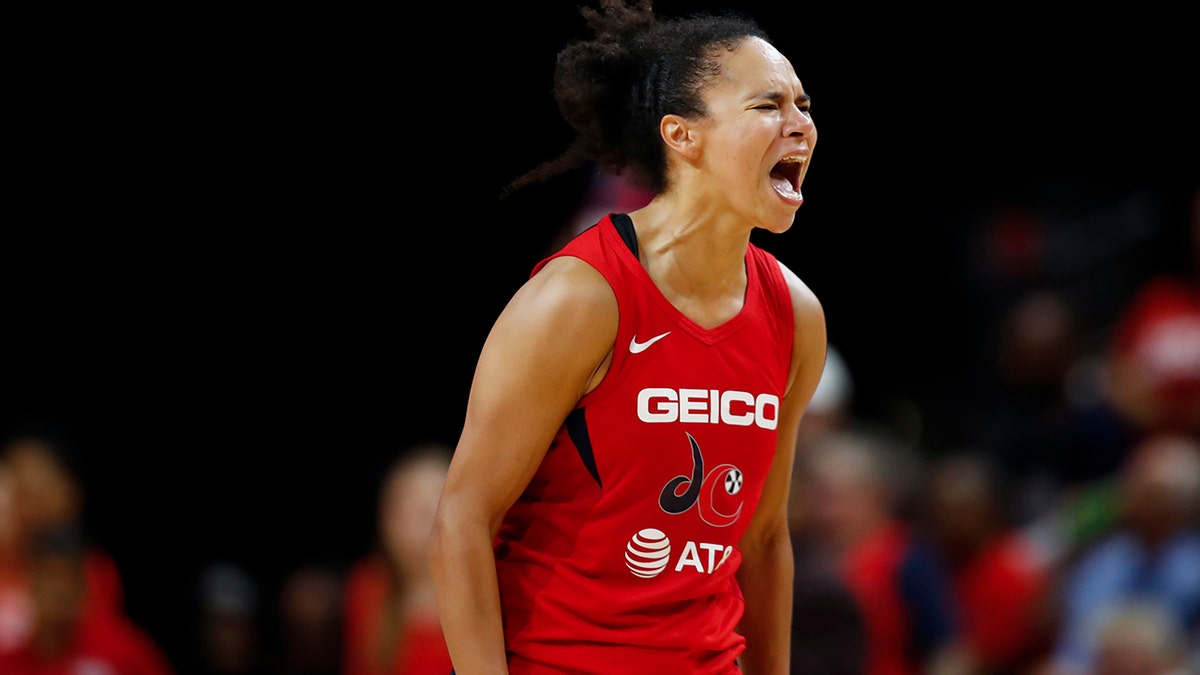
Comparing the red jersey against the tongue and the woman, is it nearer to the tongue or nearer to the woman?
the woman

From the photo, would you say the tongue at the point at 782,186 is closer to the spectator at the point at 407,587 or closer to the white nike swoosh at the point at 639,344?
the white nike swoosh at the point at 639,344

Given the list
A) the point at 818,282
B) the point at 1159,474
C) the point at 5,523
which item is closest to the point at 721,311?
the point at 1159,474

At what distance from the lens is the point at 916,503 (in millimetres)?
7090

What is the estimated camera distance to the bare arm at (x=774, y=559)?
2.90 m

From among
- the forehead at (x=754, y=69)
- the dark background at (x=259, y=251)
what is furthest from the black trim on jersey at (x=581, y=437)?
the dark background at (x=259, y=251)

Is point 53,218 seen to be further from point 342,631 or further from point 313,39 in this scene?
point 342,631

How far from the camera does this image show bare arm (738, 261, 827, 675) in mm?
2900

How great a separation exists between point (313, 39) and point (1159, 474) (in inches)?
179

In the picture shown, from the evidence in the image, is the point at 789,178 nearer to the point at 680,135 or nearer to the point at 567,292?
the point at 680,135

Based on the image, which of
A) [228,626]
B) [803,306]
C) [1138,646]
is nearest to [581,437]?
[803,306]

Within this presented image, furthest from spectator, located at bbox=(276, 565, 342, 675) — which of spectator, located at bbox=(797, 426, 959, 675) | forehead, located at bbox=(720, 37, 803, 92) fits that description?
forehead, located at bbox=(720, 37, 803, 92)

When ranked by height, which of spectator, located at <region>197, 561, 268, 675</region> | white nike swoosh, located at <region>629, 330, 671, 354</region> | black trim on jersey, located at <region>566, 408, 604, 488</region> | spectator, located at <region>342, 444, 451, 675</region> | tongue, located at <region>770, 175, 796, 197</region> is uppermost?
tongue, located at <region>770, 175, 796, 197</region>

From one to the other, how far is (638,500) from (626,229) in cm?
47

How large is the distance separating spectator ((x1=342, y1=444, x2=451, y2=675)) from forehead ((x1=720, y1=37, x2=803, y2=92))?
2794 millimetres
